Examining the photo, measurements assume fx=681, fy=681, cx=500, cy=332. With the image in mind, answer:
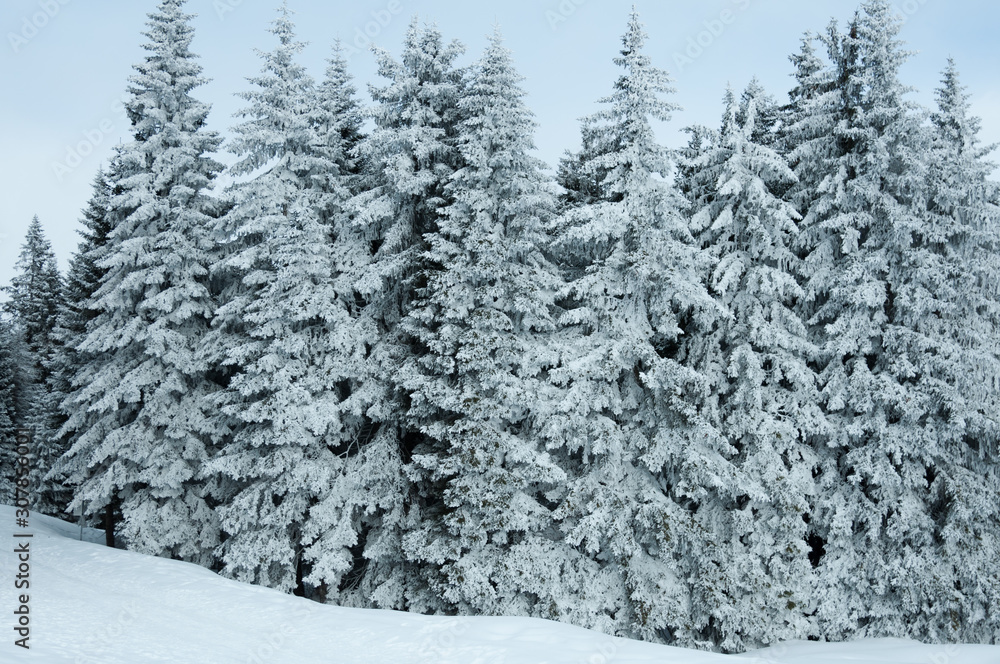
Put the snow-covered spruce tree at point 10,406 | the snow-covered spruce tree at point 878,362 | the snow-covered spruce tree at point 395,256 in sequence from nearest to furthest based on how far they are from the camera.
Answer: the snow-covered spruce tree at point 878,362 < the snow-covered spruce tree at point 395,256 < the snow-covered spruce tree at point 10,406

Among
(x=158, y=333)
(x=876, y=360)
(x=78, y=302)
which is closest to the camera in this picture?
(x=876, y=360)

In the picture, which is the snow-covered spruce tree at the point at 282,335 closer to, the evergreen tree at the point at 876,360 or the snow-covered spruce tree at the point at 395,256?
the snow-covered spruce tree at the point at 395,256

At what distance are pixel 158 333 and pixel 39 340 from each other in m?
23.3

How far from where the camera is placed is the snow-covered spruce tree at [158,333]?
68.1ft

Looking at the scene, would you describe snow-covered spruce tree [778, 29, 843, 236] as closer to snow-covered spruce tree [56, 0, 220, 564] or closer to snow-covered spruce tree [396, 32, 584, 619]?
snow-covered spruce tree [396, 32, 584, 619]

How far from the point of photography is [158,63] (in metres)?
22.4

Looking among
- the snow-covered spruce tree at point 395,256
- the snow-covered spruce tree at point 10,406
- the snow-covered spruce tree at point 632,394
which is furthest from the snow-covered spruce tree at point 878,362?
the snow-covered spruce tree at point 10,406

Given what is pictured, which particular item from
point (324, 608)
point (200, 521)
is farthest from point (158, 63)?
point (324, 608)

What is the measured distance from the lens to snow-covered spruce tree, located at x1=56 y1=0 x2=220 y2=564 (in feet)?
68.1

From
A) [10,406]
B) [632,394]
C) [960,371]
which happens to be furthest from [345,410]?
[10,406]

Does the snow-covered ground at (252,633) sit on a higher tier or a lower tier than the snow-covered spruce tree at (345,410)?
lower

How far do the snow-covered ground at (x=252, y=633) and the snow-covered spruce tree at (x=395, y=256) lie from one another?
4210 mm

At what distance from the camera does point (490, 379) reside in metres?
16.9

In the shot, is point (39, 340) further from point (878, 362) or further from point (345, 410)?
point (878, 362)
